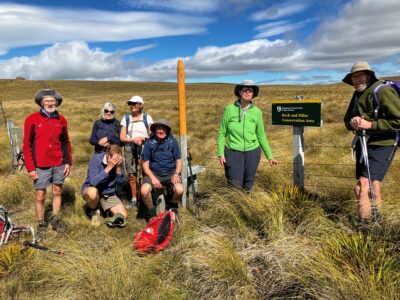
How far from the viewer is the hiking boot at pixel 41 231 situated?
184 inches

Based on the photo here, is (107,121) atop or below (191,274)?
atop

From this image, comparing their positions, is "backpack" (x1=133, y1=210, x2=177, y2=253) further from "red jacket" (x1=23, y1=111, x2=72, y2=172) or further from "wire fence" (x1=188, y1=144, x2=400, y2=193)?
"wire fence" (x1=188, y1=144, x2=400, y2=193)

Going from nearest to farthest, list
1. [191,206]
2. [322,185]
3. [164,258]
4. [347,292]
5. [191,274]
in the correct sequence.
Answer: [347,292] → [191,274] → [164,258] → [191,206] → [322,185]

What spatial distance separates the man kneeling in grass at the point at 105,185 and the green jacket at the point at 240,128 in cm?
157

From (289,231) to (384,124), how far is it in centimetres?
146

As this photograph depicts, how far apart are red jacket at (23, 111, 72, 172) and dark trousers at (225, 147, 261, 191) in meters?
2.31

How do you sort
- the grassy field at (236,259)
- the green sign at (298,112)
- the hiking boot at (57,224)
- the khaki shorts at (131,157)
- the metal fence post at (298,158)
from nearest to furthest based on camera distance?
the grassy field at (236,259)
the green sign at (298,112)
the hiking boot at (57,224)
the metal fence post at (298,158)
the khaki shorts at (131,157)

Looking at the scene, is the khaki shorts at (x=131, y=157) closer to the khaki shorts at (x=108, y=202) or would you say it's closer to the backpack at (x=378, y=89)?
the khaki shorts at (x=108, y=202)

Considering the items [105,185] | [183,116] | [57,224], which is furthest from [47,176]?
[183,116]

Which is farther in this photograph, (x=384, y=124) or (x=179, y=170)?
(x=179, y=170)

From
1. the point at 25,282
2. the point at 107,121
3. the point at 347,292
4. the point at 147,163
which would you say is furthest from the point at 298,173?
the point at 25,282

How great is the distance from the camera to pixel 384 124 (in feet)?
11.1

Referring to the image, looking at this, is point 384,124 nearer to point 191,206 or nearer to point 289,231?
point 289,231

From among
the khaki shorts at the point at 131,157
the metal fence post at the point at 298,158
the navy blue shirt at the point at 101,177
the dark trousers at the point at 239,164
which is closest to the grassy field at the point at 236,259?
the dark trousers at the point at 239,164
